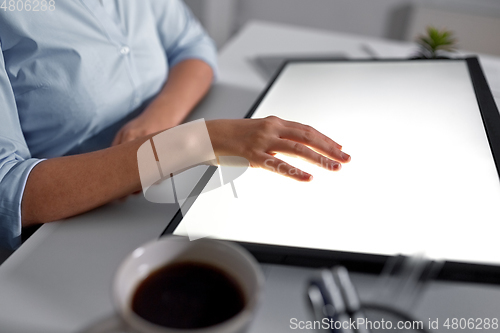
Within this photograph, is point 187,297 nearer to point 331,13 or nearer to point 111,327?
point 111,327

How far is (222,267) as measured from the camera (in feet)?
1.10

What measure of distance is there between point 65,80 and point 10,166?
0.16 meters

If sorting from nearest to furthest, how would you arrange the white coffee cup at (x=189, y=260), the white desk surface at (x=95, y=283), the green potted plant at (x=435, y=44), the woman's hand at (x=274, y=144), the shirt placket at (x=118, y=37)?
the white coffee cup at (x=189, y=260) → the white desk surface at (x=95, y=283) → the woman's hand at (x=274, y=144) → the shirt placket at (x=118, y=37) → the green potted plant at (x=435, y=44)

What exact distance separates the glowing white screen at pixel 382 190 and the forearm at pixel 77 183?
12 cm

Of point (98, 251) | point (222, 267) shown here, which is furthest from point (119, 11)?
point (222, 267)

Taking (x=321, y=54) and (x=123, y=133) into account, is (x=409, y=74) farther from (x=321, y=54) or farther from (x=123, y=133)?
(x=123, y=133)

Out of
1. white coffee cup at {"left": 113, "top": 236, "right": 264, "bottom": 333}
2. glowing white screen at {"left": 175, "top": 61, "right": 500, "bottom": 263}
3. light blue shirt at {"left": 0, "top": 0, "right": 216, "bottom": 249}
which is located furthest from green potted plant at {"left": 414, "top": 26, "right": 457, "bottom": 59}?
white coffee cup at {"left": 113, "top": 236, "right": 264, "bottom": 333}

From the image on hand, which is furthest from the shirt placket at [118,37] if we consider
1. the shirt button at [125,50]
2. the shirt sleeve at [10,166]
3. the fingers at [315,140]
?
the fingers at [315,140]

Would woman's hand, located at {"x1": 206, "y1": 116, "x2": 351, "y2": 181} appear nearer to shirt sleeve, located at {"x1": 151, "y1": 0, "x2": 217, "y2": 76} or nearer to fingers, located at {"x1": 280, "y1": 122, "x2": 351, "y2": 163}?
fingers, located at {"x1": 280, "y1": 122, "x2": 351, "y2": 163}

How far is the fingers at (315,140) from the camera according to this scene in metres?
0.53

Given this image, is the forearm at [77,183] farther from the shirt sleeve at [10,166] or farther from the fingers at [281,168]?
the fingers at [281,168]

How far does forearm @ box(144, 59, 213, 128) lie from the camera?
30.1 inches

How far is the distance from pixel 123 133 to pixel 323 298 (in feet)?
1.58

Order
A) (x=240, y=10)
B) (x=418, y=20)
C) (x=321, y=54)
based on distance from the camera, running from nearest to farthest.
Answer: (x=321, y=54) < (x=418, y=20) < (x=240, y=10)
